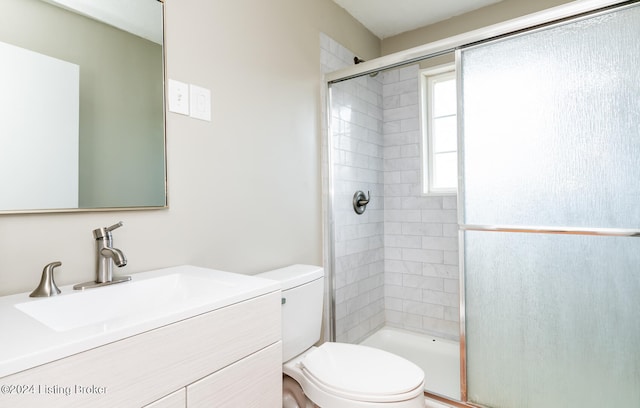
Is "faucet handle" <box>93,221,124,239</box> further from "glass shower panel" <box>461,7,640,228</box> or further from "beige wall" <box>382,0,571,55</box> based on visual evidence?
"beige wall" <box>382,0,571,55</box>

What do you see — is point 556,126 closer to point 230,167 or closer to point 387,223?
point 230,167

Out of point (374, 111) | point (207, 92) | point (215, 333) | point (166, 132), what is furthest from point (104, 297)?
point (374, 111)

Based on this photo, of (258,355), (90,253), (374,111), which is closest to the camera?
(258,355)

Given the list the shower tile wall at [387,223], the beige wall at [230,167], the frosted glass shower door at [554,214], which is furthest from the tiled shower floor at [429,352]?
the beige wall at [230,167]

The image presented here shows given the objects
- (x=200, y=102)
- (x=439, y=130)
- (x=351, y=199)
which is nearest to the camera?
(x=200, y=102)

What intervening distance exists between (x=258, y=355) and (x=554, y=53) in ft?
5.50

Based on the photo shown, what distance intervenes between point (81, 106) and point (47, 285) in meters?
0.58

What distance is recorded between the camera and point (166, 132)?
1.33 meters

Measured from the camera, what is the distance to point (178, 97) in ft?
4.49

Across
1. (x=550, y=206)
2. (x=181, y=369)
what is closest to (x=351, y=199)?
(x=550, y=206)

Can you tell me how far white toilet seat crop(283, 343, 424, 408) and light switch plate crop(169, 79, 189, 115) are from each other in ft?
3.76

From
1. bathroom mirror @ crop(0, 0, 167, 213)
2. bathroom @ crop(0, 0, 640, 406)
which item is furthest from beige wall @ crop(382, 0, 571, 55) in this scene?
bathroom mirror @ crop(0, 0, 167, 213)

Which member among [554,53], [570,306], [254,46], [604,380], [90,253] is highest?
[254,46]

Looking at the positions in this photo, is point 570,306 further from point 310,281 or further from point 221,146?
point 221,146
